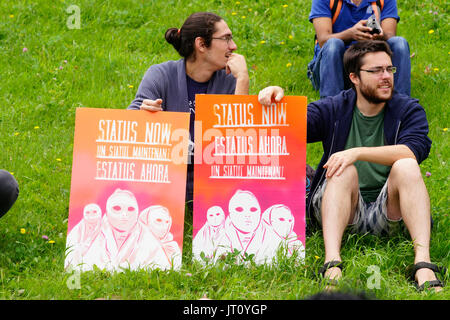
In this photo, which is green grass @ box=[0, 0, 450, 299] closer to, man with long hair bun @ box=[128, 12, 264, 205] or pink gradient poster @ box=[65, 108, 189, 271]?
pink gradient poster @ box=[65, 108, 189, 271]

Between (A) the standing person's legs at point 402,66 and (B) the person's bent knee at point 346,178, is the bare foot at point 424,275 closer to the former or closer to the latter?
(B) the person's bent knee at point 346,178

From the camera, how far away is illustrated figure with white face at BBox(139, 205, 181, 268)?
4066mm

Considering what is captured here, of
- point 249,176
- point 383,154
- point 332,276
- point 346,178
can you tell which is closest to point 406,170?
point 383,154

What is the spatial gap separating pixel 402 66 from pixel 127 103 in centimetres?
262

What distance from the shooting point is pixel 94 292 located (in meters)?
3.70

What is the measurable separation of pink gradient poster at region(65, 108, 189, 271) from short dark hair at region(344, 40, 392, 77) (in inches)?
50.8

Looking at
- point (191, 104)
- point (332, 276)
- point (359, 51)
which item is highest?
point (359, 51)

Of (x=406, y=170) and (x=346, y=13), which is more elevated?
(x=346, y=13)

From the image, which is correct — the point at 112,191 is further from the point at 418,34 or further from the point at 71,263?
the point at 418,34

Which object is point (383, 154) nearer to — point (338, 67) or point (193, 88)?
point (193, 88)

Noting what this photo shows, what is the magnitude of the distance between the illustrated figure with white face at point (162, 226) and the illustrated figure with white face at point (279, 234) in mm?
546

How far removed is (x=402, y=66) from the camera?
5.85 metres

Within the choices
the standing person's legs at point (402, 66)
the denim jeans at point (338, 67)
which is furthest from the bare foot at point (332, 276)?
the standing person's legs at point (402, 66)
